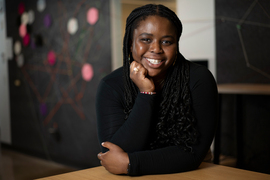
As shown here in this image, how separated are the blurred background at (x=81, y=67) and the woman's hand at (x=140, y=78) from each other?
4.96 ft

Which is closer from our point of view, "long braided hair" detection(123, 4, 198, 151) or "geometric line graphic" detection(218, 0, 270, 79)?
"long braided hair" detection(123, 4, 198, 151)

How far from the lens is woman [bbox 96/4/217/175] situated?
1.15m

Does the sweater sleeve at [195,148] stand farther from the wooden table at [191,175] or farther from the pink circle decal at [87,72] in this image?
the pink circle decal at [87,72]

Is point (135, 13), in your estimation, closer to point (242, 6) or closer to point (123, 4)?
point (242, 6)

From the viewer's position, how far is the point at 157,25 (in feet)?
3.78

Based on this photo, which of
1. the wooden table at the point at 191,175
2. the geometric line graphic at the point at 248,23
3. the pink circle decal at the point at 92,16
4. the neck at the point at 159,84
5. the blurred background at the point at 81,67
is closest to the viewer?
the wooden table at the point at 191,175

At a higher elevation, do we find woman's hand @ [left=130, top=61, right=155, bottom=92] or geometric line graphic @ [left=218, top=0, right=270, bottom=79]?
geometric line graphic @ [left=218, top=0, right=270, bottom=79]

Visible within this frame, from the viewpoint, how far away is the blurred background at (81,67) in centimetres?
248

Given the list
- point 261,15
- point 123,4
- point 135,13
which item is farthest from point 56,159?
point 135,13

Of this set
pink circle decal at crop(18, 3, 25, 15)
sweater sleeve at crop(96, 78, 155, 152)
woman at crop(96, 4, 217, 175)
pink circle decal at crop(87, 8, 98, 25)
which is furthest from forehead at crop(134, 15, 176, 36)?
pink circle decal at crop(18, 3, 25, 15)

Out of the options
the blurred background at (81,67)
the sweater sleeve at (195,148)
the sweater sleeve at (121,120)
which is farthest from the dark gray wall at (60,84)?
the sweater sleeve at (195,148)

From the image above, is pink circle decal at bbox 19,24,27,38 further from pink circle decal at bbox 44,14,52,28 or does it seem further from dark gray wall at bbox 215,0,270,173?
dark gray wall at bbox 215,0,270,173

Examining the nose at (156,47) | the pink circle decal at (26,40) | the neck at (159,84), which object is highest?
the pink circle decal at (26,40)

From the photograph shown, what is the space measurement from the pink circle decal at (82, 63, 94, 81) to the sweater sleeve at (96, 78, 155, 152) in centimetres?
234
